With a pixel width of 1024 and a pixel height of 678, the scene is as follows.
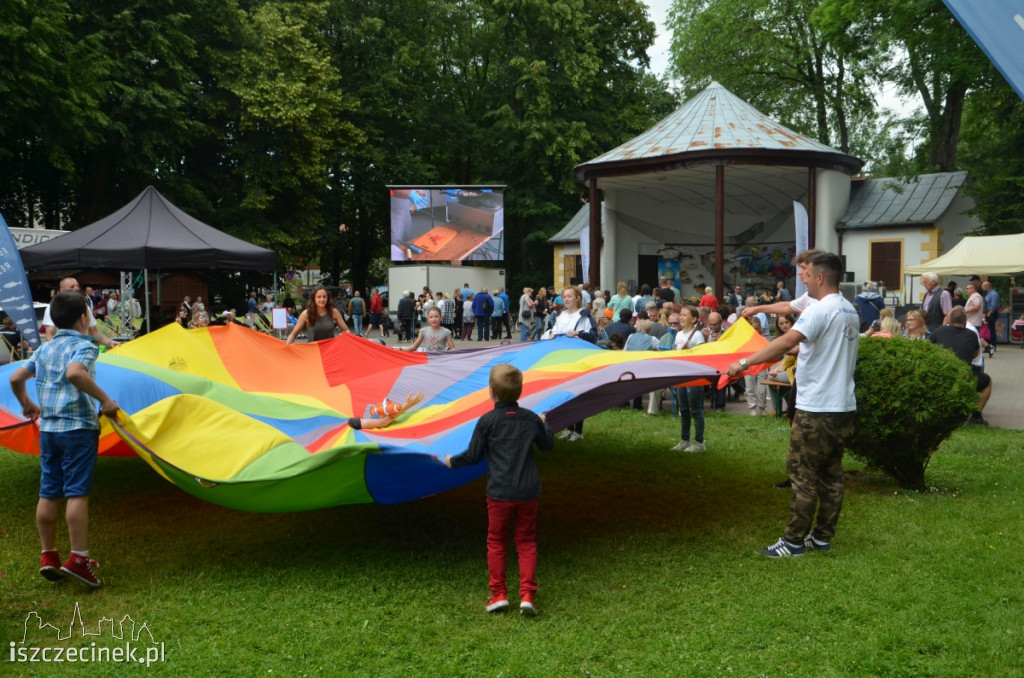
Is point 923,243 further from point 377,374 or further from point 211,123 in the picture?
point 211,123

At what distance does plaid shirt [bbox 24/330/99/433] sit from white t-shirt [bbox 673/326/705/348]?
6.82m

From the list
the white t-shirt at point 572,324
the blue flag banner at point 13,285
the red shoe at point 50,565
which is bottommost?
the red shoe at point 50,565

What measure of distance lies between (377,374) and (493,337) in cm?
1834

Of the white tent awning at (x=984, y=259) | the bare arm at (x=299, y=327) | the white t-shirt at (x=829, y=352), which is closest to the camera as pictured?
the white t-shirt at (x=829, y=352)

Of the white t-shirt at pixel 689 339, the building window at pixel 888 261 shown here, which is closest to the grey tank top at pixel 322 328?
the white t-shirt at pixel 689 339

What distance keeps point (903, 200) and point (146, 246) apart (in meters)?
20.9

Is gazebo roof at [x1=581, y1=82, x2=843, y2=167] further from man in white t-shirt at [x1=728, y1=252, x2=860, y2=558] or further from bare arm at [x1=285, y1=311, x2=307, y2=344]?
man in white t-shirt at [x1=728, y1=252, x2=860, y2=558]

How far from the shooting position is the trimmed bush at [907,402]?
6582 mm

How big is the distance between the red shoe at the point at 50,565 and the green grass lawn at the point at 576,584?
0.09 metres

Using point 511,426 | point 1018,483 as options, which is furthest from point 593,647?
point 1018,483

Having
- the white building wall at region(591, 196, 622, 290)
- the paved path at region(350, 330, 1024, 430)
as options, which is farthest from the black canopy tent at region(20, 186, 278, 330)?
the white building wall at region(591, 196, 622, 290)

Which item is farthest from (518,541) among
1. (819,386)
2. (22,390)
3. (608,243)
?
(608,243)

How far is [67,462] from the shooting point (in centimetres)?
477

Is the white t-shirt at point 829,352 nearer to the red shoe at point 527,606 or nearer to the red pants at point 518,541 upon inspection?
the red pants at point 518,541
